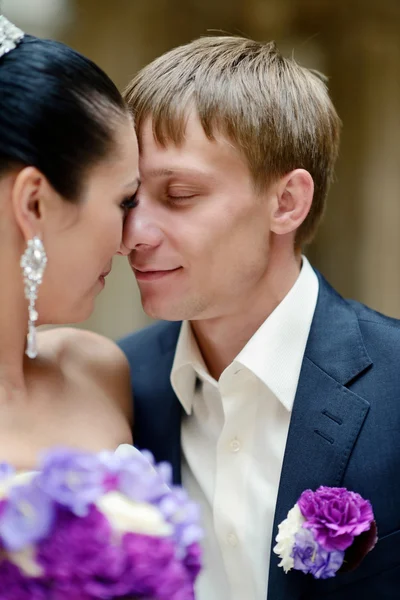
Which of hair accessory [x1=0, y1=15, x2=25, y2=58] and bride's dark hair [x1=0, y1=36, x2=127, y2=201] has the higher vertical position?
hair accessory [x1=0, y1=15, x2=25, y2=58]

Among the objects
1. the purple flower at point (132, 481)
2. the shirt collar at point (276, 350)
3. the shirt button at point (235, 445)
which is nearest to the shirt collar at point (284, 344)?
the shirt collar at point (276, 350)

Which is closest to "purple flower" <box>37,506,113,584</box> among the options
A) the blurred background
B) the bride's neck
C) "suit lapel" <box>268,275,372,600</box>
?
the bride's neck

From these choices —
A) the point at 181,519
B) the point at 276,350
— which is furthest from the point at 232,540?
the point at 181,519

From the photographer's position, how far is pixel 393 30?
536 centimetres

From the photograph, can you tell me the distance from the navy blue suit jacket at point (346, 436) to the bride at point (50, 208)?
440 mm

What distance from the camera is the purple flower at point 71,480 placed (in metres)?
1.23

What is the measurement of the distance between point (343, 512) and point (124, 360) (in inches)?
29.3

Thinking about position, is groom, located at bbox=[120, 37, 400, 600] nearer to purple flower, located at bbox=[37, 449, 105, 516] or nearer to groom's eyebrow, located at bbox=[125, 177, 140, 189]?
groom's eyebrow, located at bbox=[125, 177, 140, 189]

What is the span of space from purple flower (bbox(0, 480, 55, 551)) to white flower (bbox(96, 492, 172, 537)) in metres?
0.08

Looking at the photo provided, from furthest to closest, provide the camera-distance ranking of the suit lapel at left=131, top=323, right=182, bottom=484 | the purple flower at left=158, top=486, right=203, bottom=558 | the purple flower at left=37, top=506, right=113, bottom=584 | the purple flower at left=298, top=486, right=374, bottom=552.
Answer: the suit lapel at left=131, top=323, right=182, bottom=484
the purple flower at left=298, top=486, right=374, bottom=552
the purple flower at left=158, top=486, right=203, bottom=558
the purple flower at left=37, top=506, right=113, bottom=584

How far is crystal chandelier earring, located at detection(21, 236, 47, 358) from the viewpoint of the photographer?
1563 mm

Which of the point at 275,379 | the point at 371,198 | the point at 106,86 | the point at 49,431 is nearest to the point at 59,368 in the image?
the point at 49,431

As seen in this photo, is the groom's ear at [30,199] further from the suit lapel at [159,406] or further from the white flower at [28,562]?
the suit lapel at [159,406]

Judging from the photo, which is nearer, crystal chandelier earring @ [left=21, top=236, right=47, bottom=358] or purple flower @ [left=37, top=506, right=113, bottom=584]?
purple flower @ [left=37, top=506, right=113, bottom=584]
